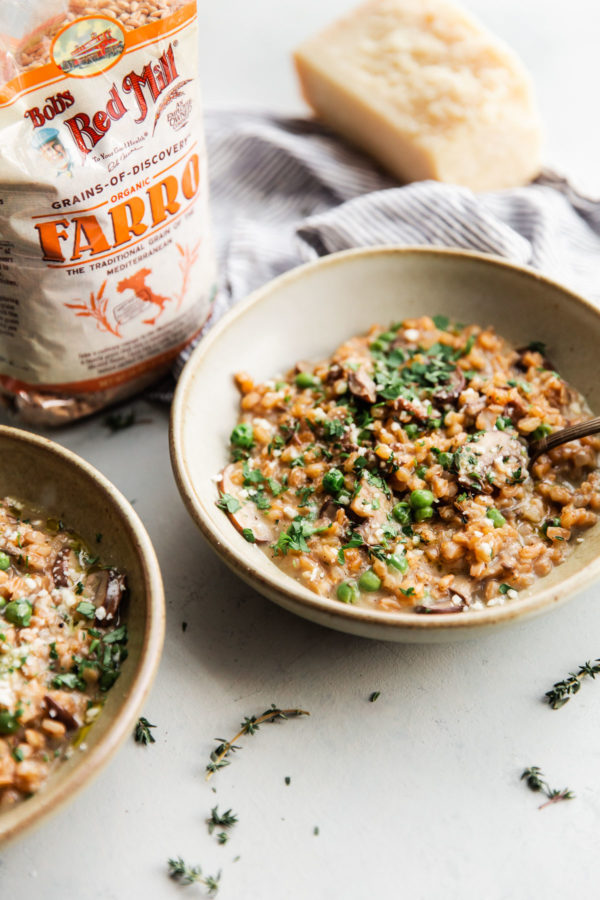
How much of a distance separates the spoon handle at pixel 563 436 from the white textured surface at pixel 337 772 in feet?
1.78

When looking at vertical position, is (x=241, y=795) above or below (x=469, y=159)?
below

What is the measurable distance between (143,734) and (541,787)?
122cm

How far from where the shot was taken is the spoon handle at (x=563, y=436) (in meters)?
2.90

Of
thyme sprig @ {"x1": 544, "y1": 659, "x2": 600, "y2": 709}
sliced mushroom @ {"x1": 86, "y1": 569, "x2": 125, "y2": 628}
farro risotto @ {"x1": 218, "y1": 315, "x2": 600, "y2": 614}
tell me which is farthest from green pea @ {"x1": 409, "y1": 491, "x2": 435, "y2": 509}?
sliced mushroom @ {"x1": 86, "y1": 569, "x2": 125, "y2": 628}

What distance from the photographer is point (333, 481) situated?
2902 millimetres

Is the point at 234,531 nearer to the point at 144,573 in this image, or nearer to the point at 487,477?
the point at 144,573

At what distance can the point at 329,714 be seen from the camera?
278 centimetres

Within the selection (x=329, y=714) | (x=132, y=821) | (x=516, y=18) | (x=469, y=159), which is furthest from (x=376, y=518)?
(x=516, y=18)

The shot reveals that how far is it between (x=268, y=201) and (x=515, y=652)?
2.58 meters

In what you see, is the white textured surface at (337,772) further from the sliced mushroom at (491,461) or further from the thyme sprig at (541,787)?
the sliced mushroom at (491,461)

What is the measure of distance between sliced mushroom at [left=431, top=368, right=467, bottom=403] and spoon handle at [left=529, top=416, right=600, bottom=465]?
0.32 metres

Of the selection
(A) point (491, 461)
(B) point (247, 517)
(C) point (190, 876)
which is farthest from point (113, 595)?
(A) point (491, 461)

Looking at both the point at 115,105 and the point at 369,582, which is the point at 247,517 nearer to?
the point at 369,582

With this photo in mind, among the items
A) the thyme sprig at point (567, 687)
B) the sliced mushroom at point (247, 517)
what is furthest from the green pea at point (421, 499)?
the thyme sprig at point (567, 687)
